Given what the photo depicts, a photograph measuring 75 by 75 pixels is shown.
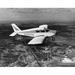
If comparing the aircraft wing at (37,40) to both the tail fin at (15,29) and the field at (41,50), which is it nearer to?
the field at (41,50)

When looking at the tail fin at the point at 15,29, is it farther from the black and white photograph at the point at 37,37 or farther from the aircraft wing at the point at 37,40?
the aircraft wing at the point at 37,40

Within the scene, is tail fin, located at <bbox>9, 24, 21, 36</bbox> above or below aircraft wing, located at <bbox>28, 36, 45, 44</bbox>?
above

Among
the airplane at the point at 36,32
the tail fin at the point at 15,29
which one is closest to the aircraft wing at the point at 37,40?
the airplane at the point at 36,32

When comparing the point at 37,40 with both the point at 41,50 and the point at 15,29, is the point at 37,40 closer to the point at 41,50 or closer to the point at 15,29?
the point at 41,50

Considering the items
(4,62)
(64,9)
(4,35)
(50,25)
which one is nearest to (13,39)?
(4,35)

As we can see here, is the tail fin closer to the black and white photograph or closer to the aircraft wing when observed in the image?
the black and white photograph

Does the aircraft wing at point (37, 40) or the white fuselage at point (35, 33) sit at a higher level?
the white fuselage at point (35, 33)

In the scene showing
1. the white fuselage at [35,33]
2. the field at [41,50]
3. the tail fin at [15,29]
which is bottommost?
the field at [41,50]

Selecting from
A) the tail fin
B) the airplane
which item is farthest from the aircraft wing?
the tail fin

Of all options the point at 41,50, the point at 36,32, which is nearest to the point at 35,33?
the point at 36,32
